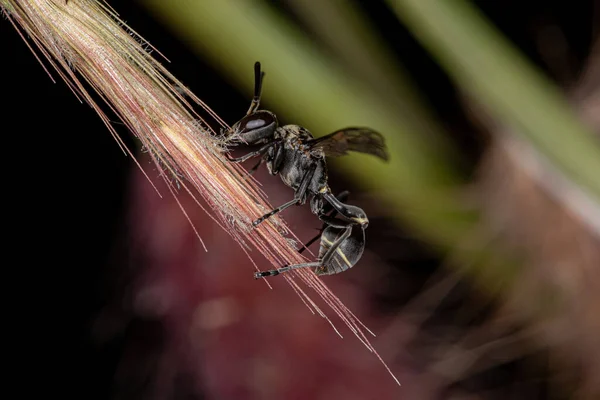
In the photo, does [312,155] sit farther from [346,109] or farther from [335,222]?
[346,109]

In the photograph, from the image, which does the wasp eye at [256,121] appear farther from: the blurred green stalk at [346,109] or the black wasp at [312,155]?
the blurred green stalk at [346,109]

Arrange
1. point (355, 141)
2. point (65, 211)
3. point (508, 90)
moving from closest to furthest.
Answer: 1. point (355, 141)
2. point (508, 90)
3. point (65, 211)

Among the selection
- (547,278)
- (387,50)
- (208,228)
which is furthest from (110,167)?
(547,278)

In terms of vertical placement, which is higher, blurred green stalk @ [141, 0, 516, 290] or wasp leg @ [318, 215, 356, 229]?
blurred green stalk @ [141, 0, 516, 290]

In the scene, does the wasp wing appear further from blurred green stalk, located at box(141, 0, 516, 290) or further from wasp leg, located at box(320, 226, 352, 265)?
blurred green stalk, located at box(141, 0, 516, 290)

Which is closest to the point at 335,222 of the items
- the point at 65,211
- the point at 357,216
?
the point at 357,216

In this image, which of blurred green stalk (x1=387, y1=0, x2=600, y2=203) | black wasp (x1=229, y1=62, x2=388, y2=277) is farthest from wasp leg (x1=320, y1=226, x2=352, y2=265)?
blurred green stalk (x1=387, y1=0, x2=600, y2=203)

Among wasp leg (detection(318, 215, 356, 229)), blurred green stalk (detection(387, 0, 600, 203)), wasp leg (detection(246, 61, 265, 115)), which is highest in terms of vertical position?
blurred green stalk (detection(387, 0, 600, 203))
